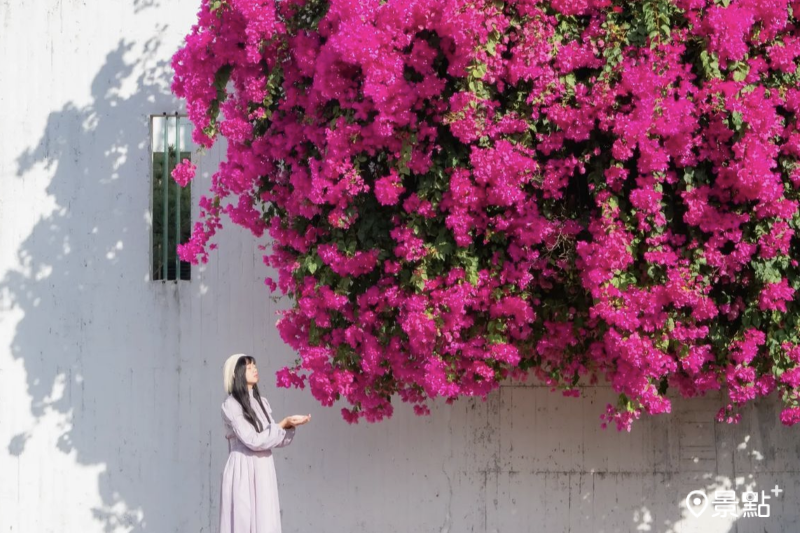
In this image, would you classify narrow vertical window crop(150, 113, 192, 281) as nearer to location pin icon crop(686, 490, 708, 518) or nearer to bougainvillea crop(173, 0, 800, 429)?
bougainvillea crop(173, 0, 800, 429)

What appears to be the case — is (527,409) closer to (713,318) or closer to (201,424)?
(713,318)

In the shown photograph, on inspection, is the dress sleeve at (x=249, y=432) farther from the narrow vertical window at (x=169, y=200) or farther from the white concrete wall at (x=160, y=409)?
the narrow vertical window at (x=169, y=200)

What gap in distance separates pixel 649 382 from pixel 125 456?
347cm

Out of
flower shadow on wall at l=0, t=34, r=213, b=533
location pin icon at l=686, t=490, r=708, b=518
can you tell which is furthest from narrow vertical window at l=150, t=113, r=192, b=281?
location pin icon at l=686, t=490, r=708, b=518

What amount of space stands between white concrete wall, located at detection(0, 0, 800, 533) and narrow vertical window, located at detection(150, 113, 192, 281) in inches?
3.5

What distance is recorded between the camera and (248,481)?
19.7 feet

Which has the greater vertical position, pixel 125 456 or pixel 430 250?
pixel 430 250

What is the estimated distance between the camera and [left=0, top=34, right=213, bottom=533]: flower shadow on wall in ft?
23.7

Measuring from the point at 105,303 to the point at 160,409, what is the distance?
2.59 ft

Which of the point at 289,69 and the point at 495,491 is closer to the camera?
the point at 289,69

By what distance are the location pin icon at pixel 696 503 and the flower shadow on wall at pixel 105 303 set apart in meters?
3.17

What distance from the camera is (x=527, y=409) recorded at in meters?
7.26

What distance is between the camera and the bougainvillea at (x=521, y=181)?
5.53 metres

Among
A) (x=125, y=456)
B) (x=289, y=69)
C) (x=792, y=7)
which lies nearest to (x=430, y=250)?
Answer: (x=289, y=69)
